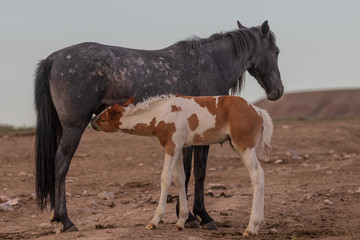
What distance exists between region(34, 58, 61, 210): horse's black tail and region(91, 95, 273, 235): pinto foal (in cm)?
82

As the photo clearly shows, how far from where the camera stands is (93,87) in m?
7.45

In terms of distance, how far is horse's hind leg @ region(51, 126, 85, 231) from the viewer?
738cm

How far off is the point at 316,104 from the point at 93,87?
4463 centimetres

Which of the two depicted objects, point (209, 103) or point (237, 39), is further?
point (237, 39)

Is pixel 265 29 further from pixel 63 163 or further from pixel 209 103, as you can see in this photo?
pixel 63 163

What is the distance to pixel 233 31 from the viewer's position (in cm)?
891

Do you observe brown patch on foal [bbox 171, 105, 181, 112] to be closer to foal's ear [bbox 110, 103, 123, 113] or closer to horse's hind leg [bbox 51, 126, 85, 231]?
foal's ear [bbox 110, 103, 123, 113]

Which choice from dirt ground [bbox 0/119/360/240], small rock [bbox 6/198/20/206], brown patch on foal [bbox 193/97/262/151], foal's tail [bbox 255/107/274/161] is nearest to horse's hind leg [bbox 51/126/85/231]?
dirt ground [bbox 0/119/360/240]

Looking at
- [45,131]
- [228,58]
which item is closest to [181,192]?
[45,131]

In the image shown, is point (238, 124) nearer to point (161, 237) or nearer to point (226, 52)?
point (161, 237)

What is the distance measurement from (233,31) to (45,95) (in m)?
2.83

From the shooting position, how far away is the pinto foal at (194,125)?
A: 6875mm

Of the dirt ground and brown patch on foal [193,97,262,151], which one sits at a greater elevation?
brown patch on foal [193,97,262,151]

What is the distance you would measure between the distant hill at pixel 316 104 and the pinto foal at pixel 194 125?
1564 inches
